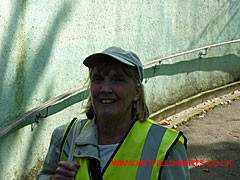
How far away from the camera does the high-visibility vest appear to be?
1956 mm

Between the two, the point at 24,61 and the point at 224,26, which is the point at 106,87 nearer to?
→ the point at 24,61

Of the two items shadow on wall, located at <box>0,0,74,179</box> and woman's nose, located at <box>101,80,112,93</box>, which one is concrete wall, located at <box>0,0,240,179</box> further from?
woman's nose, located at <box>101,80,112,93</box>

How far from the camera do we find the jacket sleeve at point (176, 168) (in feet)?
6.38

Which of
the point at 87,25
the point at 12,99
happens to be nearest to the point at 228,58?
the point at 87,25

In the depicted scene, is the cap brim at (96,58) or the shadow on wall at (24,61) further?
the shadow on wall at (24,61)

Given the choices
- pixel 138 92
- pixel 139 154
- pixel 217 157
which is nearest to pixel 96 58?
pixel 138 92

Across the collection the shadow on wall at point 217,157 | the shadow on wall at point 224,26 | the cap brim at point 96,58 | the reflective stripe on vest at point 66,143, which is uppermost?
the shadow on wall at point 224,26

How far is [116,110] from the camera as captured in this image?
Answer: 220cm

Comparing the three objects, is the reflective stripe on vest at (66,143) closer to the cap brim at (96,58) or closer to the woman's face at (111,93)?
the woman's face at (111,93)

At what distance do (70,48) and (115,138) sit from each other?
2.73 m

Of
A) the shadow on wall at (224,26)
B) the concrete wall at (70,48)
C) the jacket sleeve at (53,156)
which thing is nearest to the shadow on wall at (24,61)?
the concrete wall at (70,48)

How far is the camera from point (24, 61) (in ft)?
13.4

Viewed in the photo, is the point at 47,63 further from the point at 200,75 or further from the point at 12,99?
the point at 200,75

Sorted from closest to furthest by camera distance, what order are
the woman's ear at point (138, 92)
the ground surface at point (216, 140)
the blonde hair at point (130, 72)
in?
the blonde hair at point (130, 72) < the woman's ear at point (138, 92) < the ground surface at point (216, 140)
